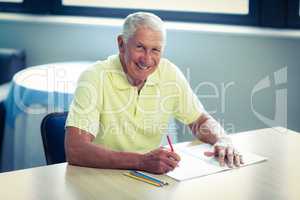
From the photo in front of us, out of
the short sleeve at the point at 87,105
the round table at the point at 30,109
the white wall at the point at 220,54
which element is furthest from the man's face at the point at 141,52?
the white wall at the point at 220,54

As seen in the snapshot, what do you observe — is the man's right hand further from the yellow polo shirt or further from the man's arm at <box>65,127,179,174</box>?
the yellow polo shirt

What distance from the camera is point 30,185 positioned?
1.54 m

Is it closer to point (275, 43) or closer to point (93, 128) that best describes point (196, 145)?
point (93, 128)

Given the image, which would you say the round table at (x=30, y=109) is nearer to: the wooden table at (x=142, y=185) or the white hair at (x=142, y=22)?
the white hair at (x=142, y=22)

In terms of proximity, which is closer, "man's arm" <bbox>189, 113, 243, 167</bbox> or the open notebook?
the open notebook

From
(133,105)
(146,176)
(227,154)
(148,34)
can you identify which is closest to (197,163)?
(227,154)

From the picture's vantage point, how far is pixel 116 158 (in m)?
1.70

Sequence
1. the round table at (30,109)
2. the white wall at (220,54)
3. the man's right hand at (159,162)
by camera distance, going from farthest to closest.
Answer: the white wall at (220,54), the round table at (30,109), the man's right hand at (159,162)

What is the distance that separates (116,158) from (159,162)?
15 centimetres

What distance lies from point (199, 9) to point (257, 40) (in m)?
0.43

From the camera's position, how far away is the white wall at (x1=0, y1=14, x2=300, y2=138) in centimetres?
292

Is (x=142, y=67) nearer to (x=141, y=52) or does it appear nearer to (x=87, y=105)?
(x=141, y=52)

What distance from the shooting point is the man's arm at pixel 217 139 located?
1.80m

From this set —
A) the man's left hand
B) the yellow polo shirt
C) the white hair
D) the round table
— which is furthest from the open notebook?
the round table
